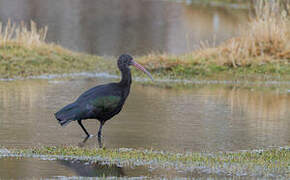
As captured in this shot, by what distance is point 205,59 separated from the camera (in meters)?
20.1

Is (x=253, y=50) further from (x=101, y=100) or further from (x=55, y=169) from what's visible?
(x=55, y=169)

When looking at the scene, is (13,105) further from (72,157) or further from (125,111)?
(72,157)

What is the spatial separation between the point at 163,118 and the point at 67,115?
3036 millimetres

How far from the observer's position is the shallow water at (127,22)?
2758cm

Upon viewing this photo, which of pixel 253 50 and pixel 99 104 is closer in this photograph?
pixel 99 104

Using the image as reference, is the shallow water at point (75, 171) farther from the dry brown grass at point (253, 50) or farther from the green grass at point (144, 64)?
the dry brown grass at point (253, 50)

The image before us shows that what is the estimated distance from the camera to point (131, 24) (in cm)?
3469

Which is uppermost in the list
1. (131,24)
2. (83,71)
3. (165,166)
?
(131,24)

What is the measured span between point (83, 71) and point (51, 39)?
896 centimetres

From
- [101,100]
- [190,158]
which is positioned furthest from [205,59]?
[190,158]

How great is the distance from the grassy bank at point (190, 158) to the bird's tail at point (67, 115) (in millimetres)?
396

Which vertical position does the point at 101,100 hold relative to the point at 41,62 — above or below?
below

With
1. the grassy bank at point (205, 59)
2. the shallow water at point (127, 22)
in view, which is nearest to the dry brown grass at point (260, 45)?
the grassy bank at point (205, 59)

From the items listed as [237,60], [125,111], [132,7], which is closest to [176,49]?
[237,60]
